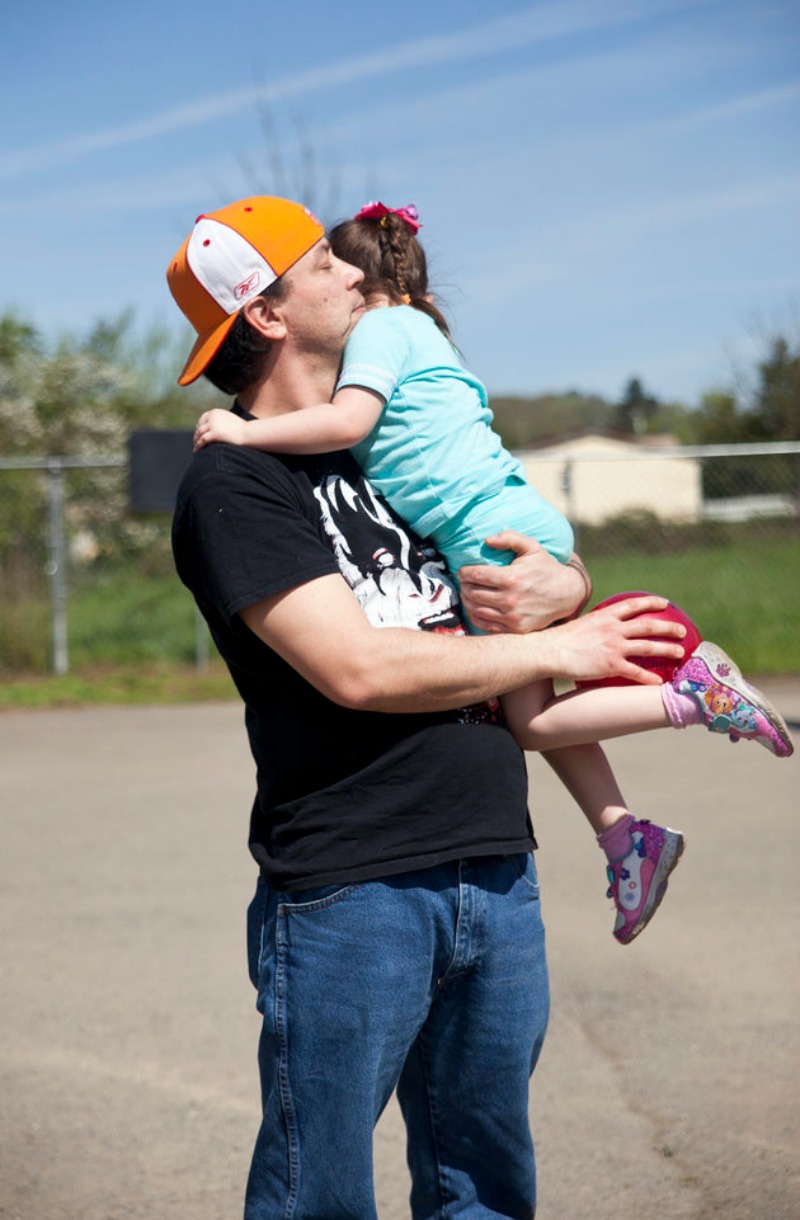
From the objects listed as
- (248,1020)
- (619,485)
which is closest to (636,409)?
(619,485)

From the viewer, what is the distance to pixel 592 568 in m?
12.9

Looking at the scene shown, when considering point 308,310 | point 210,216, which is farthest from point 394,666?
point 210,216

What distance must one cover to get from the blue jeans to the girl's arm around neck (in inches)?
27.2

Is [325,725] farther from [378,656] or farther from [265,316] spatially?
[265,316]

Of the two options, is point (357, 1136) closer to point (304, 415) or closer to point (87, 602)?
point (304, 415)

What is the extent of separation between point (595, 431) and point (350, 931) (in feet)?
118

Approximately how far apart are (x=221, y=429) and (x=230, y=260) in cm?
27

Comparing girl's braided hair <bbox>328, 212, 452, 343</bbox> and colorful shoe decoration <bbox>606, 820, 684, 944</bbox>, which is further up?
girl's braided hair <bbox>328, 212, 452, 343</bbox>

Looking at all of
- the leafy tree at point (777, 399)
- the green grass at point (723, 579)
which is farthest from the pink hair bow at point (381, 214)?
the leafy tree at point (777, 399)

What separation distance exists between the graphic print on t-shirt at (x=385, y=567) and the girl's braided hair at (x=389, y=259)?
57cm

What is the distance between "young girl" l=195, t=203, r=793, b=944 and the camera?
220 cm

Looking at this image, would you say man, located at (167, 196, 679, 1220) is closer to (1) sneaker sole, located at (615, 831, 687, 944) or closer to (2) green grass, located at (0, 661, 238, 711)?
(1) sneaker sole, located at (615, 831, 687, 944)

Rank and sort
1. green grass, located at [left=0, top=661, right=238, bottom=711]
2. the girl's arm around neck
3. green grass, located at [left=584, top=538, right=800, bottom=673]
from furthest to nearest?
green grass, located at [left=584, top=538, right=800, bottom=673], green grass, located at [left=0, top=661, right=238, bottom=711], the girl's arm around neck

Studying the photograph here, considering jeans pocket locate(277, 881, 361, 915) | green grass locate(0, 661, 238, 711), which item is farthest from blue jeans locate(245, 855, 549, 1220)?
green grass locate(0, 661, 238, 711)
